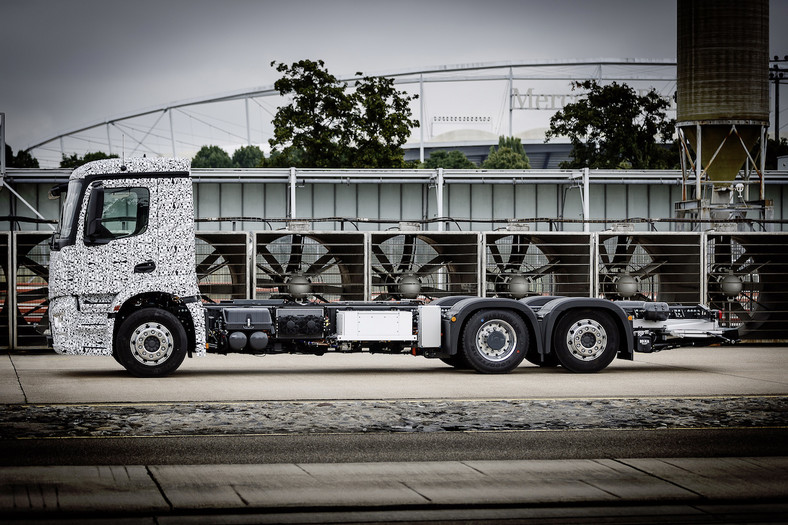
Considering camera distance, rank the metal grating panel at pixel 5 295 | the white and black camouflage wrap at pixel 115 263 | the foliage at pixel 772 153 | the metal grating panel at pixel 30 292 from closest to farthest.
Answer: the white and black camouflage wrap at pixel 115 263, the metal grating panel at pixel 5 295, the metal grating panel at pixel 30 292, the foliage at pixel 772 153

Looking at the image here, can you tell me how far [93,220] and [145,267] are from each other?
111 cm

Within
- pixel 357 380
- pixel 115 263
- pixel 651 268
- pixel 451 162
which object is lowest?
pixel 357 380

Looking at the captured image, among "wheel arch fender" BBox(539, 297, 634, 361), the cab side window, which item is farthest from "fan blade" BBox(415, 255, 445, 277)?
the cab side window

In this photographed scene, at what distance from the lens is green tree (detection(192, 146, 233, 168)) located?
554 feet

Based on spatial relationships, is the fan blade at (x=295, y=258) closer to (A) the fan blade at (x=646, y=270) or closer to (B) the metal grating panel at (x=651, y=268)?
(B) the metal grating panel at (x=651, y=268)

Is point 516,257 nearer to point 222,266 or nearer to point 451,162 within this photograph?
point 222,266

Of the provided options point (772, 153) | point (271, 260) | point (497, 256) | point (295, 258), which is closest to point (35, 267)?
point (271, 260)

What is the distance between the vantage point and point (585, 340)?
19.0 m

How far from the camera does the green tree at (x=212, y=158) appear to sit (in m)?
169

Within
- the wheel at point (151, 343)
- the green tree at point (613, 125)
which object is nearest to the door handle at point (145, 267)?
the wheel at point (151, 343)

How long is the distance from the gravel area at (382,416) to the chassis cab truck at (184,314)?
3.83 metres

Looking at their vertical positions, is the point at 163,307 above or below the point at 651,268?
below

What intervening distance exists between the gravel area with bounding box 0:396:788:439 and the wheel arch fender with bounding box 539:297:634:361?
3.90 m

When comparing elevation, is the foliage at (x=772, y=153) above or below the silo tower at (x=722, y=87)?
above
